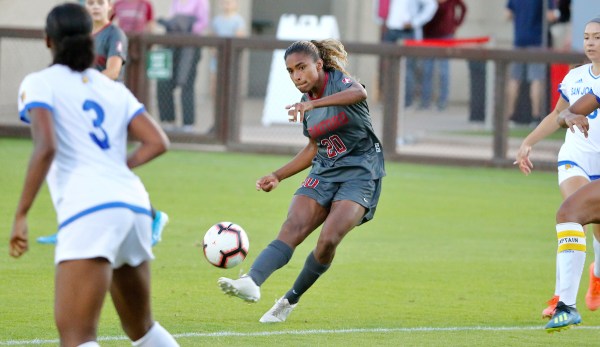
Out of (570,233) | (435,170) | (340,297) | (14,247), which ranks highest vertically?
(14,247)

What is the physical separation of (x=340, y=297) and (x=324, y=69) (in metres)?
1.84

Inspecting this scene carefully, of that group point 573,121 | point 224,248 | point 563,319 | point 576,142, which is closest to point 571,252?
point 563,319

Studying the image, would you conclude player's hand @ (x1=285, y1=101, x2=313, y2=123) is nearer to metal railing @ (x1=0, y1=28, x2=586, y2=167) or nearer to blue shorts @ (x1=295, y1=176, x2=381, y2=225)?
blue shorts @ (x1=295, y1=176, x2=381, y2=225)

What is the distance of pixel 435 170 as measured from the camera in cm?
1764

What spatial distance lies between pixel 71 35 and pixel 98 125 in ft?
1.28

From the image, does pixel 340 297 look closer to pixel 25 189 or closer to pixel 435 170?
pixel 25 189

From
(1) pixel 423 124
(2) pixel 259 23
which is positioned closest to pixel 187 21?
(1) pixel 423 124

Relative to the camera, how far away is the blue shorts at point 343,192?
763 cm

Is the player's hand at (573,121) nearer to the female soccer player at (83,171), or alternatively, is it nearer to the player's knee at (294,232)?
the player's knee at (294,232)

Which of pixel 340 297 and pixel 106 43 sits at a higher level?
pixel 106 43

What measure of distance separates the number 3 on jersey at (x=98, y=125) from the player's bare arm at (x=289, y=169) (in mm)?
2615

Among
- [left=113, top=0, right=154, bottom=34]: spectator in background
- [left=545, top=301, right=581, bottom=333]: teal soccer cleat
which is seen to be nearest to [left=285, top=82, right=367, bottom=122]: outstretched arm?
[left=545, top=301, right=581, bottom=333]: teal soccer cleat

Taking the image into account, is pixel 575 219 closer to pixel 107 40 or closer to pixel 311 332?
pixel 311 332

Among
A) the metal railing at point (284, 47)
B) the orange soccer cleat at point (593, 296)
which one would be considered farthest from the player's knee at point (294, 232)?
the metal railing at point (284, 47)
